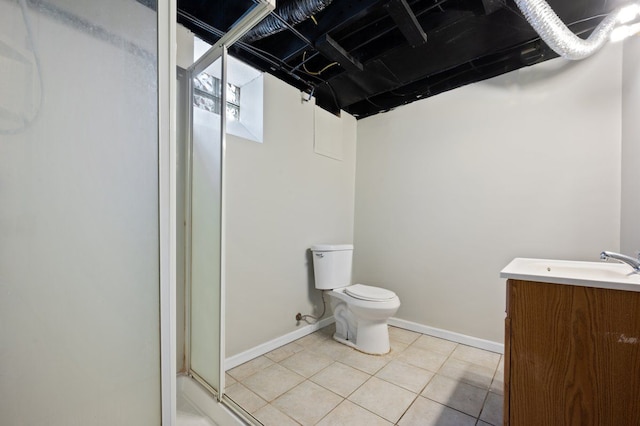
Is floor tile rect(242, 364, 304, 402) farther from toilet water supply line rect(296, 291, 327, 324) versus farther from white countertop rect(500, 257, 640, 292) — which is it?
white countertop rect(500, 257, 640, 292)

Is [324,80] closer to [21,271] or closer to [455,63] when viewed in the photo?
[455,63]

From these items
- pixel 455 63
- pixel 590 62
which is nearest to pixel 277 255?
pixel 455 63

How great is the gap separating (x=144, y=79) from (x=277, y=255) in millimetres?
1437

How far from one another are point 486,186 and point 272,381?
7.00 ft

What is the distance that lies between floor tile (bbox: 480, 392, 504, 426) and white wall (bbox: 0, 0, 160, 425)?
1.57 metres

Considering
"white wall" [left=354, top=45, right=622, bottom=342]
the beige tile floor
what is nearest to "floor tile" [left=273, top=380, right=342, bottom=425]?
the beige tile floor

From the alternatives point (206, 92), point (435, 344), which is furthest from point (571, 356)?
point (206, 92)

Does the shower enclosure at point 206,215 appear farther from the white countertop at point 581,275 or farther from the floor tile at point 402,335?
the floor tile at point 402,335

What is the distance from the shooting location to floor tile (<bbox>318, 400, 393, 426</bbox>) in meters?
1.27

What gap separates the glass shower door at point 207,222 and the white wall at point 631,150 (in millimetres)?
2253

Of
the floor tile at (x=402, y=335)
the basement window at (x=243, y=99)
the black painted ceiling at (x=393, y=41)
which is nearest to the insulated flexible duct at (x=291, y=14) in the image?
the black painted ceiling at (x=393, y=41)

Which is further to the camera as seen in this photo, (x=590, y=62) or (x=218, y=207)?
(x=590, y=62)

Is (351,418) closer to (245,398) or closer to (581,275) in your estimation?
(245,398)

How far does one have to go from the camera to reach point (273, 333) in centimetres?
201
